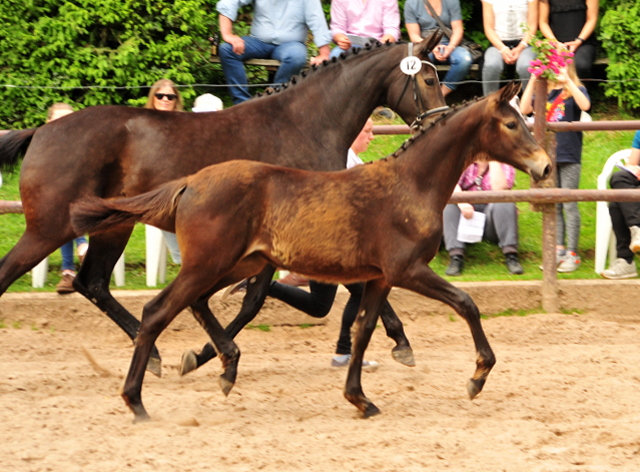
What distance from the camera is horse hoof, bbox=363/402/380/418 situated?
158 inches

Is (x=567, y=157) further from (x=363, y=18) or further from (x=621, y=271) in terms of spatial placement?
(x=363, y=18)

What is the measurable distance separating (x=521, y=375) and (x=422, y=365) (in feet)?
1.93

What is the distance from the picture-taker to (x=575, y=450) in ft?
11.2

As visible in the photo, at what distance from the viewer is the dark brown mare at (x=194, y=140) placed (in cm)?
441

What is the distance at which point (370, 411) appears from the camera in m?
4.01

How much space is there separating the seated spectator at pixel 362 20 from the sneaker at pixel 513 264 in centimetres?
223

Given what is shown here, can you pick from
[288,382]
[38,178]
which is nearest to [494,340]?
[288,382]

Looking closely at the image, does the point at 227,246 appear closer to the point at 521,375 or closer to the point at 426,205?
the point at 426,205

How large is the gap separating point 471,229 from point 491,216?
27 cm

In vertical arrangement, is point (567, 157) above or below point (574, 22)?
below

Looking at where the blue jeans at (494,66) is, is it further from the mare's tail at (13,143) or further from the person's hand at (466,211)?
the mare's tail at (13,143)

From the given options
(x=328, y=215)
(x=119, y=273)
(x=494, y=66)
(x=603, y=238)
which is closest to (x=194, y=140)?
(x=328, y=215)

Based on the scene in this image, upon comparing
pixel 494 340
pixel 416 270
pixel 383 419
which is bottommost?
pixel 494 340

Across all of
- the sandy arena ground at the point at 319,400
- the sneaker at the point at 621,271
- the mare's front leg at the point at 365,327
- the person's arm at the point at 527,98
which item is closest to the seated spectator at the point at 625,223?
the sneaker at the point at 621,271
